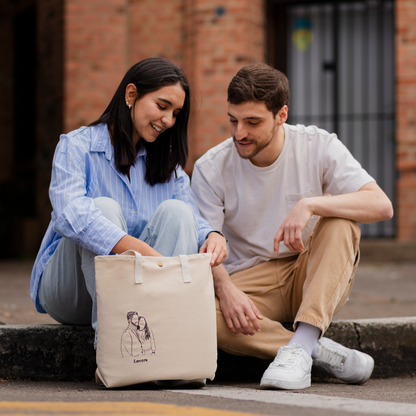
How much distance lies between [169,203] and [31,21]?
827 cm

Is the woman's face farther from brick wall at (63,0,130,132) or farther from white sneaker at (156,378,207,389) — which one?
brick wall at (63,0,130,132)

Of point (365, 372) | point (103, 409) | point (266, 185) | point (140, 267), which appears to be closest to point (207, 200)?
point (266, 185)

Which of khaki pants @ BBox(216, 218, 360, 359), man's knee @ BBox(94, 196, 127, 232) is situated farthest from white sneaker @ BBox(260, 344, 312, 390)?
man's knee @ BBox(94, 196, 127, 232)

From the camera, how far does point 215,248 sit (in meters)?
2.54

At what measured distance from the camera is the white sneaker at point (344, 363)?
2680 mm

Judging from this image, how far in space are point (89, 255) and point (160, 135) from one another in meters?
Result: 0.70

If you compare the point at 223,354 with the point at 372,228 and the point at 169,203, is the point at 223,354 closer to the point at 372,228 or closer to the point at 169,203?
the point at 169,203

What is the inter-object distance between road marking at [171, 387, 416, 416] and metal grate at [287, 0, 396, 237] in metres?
5.74

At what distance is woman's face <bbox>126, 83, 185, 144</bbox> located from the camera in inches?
104

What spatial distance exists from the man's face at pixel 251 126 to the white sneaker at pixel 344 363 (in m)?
0.92

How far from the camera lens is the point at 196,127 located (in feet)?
24.2

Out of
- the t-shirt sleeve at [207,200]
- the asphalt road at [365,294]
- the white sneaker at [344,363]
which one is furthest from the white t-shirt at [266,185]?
the asphalt road at [365,294]

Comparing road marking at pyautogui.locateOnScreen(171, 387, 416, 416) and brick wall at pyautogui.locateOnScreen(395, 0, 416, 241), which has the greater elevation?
brick wall at pyautogui.locateOnScreen(395, 0, 416, 241)

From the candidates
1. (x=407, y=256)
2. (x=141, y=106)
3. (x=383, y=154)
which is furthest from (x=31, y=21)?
(x=141, y=106)
